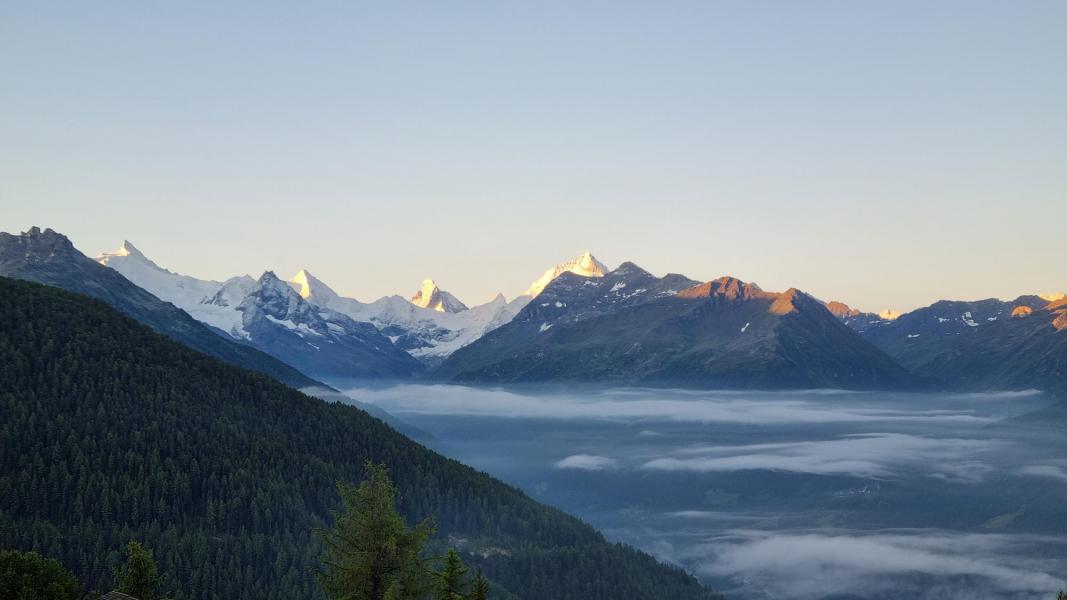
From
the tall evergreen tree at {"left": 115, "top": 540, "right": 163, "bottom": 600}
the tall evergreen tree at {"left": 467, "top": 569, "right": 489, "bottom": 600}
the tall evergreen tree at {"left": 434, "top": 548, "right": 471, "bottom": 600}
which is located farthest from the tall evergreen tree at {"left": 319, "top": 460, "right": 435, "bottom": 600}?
the tall evergreen tree at {"left": 115, "top": 540, "right": 163, "bottom": 600}

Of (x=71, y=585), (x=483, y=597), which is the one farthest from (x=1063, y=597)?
(x=71, y=585)

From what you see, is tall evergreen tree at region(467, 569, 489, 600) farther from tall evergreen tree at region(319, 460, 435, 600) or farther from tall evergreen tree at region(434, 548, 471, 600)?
tall evergreen tree at region(319, 460, 435, 600)

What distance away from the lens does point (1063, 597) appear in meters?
128

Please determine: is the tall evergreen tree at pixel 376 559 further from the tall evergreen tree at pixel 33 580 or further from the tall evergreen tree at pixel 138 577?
the tall evergreen tree at pixel 33 580

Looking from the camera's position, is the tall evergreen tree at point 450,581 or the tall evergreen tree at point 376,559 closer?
the tall evergreen tree at point 450,581

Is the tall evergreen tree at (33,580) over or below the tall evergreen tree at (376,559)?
below

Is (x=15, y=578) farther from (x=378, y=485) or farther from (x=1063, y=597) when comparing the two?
(x=1063, y=597)

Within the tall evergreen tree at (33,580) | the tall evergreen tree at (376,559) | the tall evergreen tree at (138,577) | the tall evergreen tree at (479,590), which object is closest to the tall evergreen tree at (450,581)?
the tall evergreen tree at (479,590)

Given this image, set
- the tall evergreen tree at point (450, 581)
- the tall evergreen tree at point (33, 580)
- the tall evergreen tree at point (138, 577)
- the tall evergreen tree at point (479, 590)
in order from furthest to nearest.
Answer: the tall evergreen tree at point (33, 580), the tall evergreen tree at point (138, 577), the tall evergreen tree at point (479, 590), the tall evergreen tree at point (450, 581)

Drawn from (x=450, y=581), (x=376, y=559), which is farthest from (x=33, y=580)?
(x=450, y=581)

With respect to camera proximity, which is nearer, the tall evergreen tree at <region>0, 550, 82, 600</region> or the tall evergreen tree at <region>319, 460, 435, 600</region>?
the tall evergreen tree at <region>319, 460, 435, 600</region>

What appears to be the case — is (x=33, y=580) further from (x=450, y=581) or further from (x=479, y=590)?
(x=479, y=590)

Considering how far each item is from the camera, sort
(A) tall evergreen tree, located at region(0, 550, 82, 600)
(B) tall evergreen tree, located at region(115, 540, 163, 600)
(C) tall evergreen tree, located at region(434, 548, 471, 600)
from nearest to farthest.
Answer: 1. (C) tall evergreen tree, located at region(434, 548, 471, 600)
2. (B) tall evergreen tree, located at region(115, 540, 163, 600)
3. (A) tall evergreen tree, located at region(0, 550, 82, 600)

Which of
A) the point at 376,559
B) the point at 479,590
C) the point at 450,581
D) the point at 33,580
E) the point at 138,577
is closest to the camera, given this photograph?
the point at 450,581
